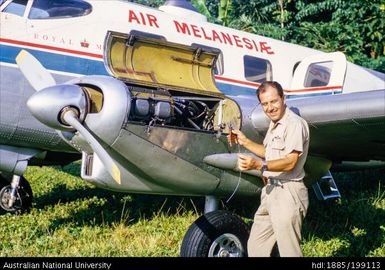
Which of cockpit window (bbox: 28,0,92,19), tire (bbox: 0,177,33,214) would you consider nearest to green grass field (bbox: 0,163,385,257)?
tire (bbox: 0,177,33,214)

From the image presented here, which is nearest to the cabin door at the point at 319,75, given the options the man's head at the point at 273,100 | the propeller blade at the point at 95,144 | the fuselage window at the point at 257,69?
the fuselage window at the point at 257,69

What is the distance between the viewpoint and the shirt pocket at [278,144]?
148 inches

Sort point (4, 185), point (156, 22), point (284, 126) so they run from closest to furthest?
1. point (284, 126)
2. point (156, 22)
3. point (4, 185)

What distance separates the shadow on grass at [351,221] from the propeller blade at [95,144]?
10.2 ft

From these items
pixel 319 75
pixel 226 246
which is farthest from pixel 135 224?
pixel 319 75

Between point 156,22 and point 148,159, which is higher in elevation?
point 156,22

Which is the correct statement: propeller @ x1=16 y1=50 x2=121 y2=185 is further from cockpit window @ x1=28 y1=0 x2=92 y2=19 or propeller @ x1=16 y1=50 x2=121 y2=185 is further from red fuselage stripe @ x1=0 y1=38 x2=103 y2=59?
cockpit window @ x1=28 y1=0 x2=92 y2=19

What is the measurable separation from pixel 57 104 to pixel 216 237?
206cm

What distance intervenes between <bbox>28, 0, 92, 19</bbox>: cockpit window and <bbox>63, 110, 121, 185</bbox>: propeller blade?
2.85 m

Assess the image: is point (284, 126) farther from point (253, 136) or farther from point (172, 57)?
point (172, 57)

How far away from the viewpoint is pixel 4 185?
7.90 meters

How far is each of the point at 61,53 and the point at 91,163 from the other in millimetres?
2425

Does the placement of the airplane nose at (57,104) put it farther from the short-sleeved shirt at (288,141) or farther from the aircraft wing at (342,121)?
the aircraft wing at (342,121)
